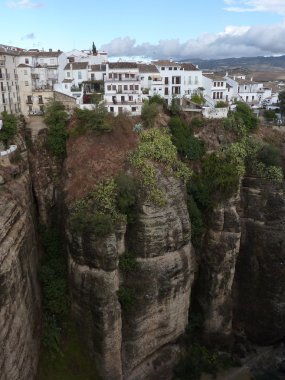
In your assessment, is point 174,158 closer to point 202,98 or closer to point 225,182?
point 225,182

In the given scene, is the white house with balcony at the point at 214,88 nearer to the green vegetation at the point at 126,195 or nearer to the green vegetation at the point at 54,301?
the green vegetation at the point at 126,195

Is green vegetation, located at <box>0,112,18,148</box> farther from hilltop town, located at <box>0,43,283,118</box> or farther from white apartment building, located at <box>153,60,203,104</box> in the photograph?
white apartment building, located at <box>153,60,203,104</box>

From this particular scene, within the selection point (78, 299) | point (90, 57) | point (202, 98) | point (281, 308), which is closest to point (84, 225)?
point (78, 299)

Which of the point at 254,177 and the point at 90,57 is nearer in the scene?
the point at 254,177

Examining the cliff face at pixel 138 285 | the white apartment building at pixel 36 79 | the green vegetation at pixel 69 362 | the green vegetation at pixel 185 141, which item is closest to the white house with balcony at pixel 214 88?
the green vegetation at pixel 185 141

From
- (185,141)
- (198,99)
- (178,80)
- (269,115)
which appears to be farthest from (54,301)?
(269,115)

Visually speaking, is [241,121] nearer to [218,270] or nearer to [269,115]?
[269,115]

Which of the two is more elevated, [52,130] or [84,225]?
[52,130]
